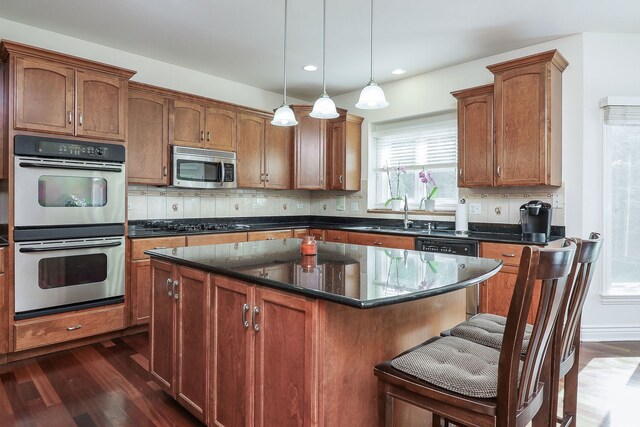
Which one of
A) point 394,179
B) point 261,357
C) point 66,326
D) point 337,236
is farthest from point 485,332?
point 394,179

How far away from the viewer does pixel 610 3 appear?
2867 millimetres

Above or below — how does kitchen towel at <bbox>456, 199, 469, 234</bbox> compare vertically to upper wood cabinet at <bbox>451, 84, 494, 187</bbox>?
below

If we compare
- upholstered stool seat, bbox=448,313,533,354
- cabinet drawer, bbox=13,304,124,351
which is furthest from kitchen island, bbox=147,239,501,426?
cabinet drawer, bbox=13,304,124,351

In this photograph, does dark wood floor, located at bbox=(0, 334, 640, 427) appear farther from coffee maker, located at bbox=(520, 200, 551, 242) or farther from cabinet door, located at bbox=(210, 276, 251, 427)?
coffee maker, located at bbox=(520, 200, 551, 242)

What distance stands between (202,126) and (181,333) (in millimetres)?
2680

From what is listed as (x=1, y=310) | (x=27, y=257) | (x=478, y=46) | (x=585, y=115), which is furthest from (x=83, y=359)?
(x=585, y=115)

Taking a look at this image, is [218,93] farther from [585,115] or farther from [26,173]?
[585,115]

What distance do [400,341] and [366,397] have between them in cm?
28

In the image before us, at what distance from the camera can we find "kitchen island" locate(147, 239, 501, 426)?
4.33 feet

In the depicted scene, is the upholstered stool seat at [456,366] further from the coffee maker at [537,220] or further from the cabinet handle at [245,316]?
the coffee maker at [537,220]

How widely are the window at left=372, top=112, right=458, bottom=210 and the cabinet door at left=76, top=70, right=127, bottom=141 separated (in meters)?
3.03

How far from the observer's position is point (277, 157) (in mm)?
4906

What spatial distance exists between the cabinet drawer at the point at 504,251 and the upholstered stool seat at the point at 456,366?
6.24ft

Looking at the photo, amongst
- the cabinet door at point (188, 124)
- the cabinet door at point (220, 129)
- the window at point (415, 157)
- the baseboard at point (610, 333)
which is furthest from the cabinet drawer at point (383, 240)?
the cabinet door at point (188, 124)
